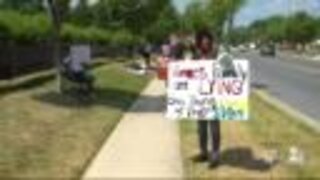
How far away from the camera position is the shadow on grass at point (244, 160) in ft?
45.8

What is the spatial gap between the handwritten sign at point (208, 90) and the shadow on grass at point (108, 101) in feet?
33.2

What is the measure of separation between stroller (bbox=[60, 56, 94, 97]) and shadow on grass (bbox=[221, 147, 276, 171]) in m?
11.3

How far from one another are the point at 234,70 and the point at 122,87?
21459mm

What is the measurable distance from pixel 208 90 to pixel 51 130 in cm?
516

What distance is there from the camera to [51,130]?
60.1 feet

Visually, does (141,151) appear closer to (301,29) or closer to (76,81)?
(76,81)

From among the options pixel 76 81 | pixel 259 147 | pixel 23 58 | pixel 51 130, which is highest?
pixel 259 147

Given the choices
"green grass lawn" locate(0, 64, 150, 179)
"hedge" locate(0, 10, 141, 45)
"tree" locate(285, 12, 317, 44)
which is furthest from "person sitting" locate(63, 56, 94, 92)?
"tree" locate(285, 12, 317, 44)

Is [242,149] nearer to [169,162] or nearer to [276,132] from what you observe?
[169,162]

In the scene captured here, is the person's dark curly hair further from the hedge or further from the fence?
the hedge

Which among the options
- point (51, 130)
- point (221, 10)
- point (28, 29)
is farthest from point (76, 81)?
point (221, 10)

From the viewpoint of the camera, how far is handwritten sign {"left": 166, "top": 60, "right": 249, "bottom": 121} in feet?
45.1

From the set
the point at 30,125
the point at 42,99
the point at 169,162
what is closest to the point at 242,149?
the point at 169,162

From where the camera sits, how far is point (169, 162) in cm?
1464
